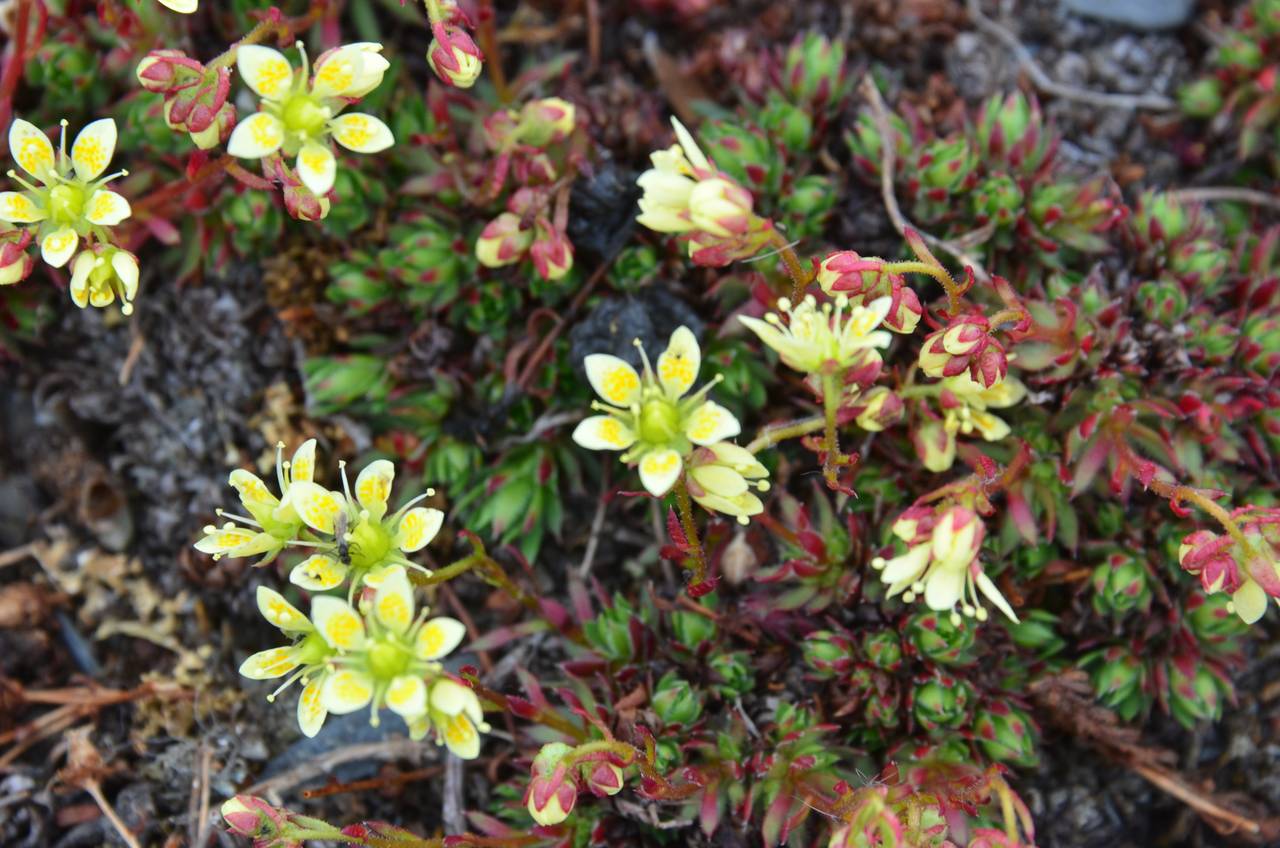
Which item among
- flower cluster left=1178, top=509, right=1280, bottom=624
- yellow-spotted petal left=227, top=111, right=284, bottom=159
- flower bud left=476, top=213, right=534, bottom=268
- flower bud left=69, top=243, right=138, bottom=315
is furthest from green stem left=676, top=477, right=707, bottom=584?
flower bud left=69, top=243, right=138, bottom=315

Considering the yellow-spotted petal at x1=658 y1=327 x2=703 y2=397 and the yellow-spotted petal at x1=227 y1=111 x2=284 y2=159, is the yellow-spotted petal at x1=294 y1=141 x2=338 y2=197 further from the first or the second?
the yellow-spotted petal at x1=658 y1=327 x2=703 y2=397

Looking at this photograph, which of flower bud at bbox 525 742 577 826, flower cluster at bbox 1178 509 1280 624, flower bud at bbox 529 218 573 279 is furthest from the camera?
flower bud at bbox 529 218 573 279

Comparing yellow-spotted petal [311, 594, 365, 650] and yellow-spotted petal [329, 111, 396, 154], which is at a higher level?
yellow-spotted petal [329, 111, 396, 154]

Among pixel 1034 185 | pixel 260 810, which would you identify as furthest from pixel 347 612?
pixel 1034 185

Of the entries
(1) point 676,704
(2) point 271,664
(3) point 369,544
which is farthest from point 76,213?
(1) point 676,704

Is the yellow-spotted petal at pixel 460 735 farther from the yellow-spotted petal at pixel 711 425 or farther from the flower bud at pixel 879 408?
the flower bud at pixel 879 408

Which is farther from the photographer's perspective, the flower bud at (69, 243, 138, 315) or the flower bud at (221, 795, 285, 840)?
the flower bud at (69, 243, 138, 315)
